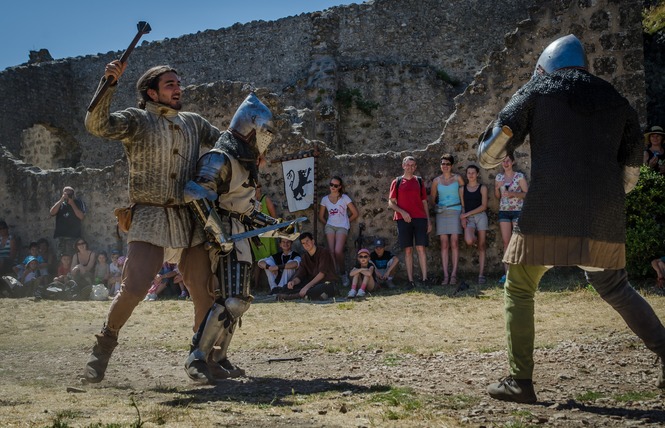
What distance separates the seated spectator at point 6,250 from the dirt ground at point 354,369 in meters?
5.08

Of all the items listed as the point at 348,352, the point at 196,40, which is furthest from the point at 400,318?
the point at 196,40

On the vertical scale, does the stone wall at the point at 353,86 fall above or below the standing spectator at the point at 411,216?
above

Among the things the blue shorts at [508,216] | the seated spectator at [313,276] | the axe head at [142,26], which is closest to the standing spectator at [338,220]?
the seated spectator at [313,276]

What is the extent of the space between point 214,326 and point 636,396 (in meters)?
2.33

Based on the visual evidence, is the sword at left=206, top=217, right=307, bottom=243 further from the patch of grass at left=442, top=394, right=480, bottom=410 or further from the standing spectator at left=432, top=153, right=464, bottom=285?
the standing spectator at left=432, top=153, right=464, bottom=285

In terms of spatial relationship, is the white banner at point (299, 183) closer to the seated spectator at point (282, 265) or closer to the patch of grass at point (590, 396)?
the seated spectator at point (282, 265)

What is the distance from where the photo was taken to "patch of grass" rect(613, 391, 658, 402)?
145 inches

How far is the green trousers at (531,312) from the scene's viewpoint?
375cm

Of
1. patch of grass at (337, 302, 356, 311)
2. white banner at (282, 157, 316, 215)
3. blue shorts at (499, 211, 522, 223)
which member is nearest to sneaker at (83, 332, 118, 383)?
patch of grass at (337, 302, 356, 311)

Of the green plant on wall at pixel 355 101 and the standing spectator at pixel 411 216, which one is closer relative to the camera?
the standing spectator at pixel 411 216

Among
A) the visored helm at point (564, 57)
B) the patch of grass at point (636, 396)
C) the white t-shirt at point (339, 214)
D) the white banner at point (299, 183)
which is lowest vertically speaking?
the patch of grass at point (636, 396)

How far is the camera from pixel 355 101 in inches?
701

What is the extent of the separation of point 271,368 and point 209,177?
145 centimetres

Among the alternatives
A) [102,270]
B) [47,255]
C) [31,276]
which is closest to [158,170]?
[102,270]
